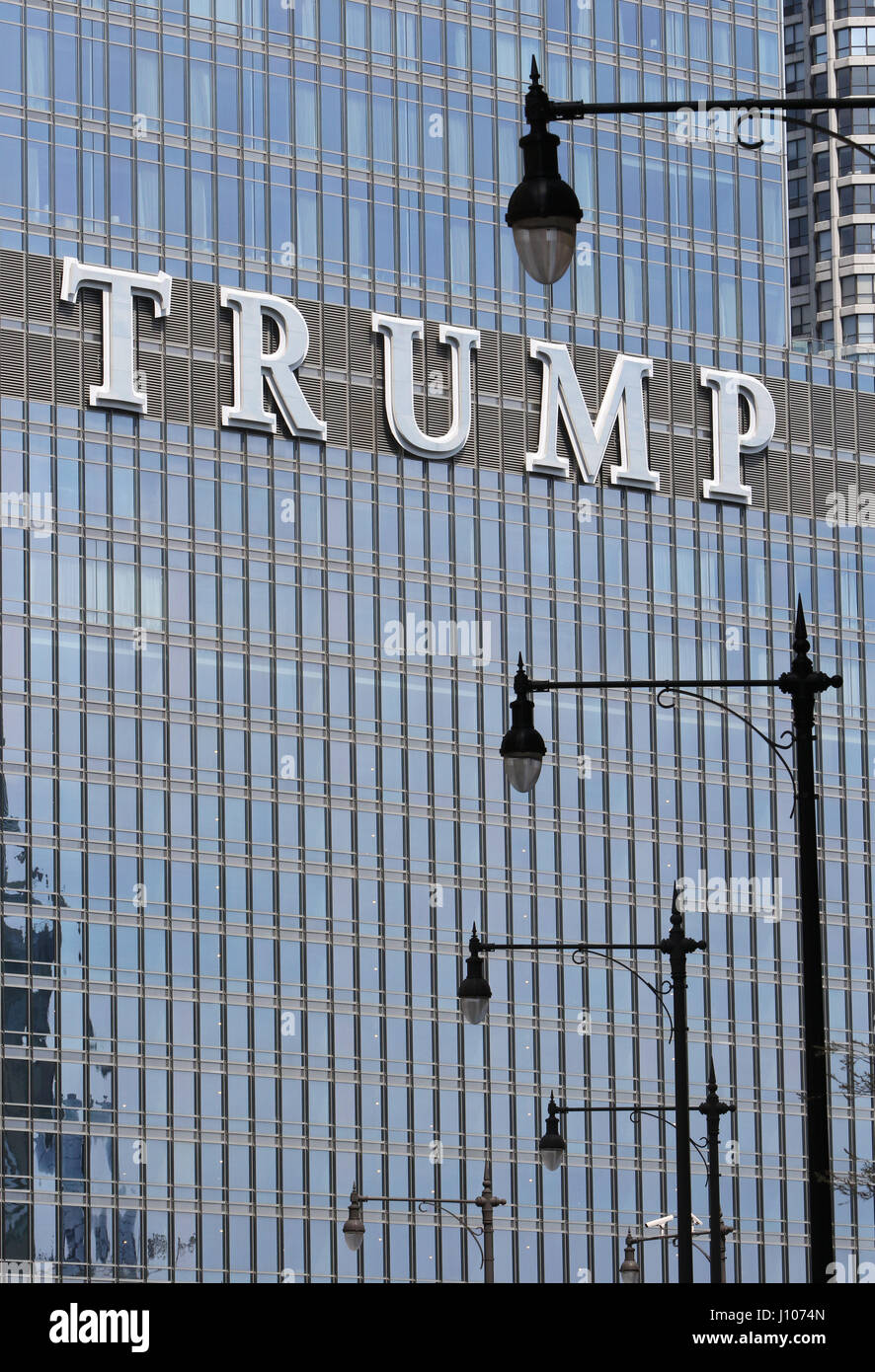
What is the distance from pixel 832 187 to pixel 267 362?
47087mm

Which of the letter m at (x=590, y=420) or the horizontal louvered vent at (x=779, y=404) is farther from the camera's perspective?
the horizontal louvered vent at (x=779, y=404)

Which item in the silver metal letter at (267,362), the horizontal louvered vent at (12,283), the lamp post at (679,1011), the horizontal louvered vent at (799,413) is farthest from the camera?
the horizontal louvered vent at (799,413)

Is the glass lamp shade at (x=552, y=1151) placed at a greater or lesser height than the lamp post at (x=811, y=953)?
lesser

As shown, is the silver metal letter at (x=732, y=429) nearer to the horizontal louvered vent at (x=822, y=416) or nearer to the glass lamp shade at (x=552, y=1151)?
the horizontal louvered vent at (x=822, y=416)

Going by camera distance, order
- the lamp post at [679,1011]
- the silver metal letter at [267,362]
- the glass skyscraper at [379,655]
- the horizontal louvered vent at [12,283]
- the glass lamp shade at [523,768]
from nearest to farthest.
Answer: the glass lamp shade at [523,768] → the lamp post at [679,1011] → the glass skyscraper at [379,655] → the horizontal louvered vent at [12,283] → the silver metal letter at [267,362]

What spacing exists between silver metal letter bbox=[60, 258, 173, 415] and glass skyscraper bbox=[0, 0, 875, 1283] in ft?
1.49

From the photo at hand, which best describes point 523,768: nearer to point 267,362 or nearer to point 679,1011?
point 679,1011

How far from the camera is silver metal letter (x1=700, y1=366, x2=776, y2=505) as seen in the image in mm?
130250

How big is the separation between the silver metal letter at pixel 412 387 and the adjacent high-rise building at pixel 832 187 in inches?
1240

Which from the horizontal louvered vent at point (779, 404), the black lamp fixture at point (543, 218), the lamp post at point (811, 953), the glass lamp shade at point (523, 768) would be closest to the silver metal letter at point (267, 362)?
the horizontal louvered vent at point (779, 404)

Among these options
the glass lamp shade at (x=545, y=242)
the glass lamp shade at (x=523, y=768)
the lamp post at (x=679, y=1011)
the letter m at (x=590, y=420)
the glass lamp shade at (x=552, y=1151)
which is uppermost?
the letter m at (x=590, y=420)

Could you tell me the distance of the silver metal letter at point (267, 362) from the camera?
384 ft

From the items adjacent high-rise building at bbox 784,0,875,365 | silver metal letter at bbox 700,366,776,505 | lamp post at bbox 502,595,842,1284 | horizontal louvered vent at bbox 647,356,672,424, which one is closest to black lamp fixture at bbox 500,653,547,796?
lamp post at bbox 502,595,842,1284
